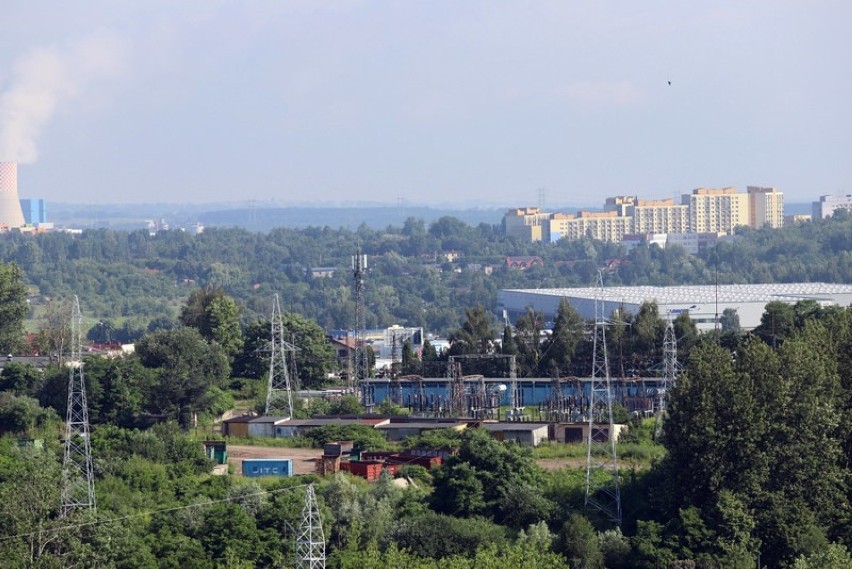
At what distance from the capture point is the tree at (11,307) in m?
25.3

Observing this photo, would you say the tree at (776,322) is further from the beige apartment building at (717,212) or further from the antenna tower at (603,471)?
the beige apartment building at (717,212)

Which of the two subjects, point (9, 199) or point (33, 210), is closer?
point (9, 199)

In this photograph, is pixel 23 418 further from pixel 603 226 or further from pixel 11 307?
pixel 603 226

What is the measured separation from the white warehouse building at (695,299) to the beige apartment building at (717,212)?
29789 mm

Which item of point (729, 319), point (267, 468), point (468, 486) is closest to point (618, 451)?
point (468, 486)

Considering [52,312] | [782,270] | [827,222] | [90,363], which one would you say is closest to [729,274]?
[782,270]

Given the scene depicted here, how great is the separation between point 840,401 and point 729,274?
41.7 metres

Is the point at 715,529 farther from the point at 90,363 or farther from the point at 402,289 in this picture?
the point at 402,289

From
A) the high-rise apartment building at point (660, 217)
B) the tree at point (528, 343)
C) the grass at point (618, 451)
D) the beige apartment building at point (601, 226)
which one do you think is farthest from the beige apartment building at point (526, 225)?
the grass at point (618, 451)

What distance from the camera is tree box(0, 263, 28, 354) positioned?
25.3 metres

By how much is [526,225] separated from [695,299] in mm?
36798

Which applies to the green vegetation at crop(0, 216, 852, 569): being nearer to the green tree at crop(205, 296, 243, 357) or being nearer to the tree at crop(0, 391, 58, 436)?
the tree at crop(0, 391, 58, 436)

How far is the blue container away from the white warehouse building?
692 inches

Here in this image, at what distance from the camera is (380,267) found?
61.3 metres
